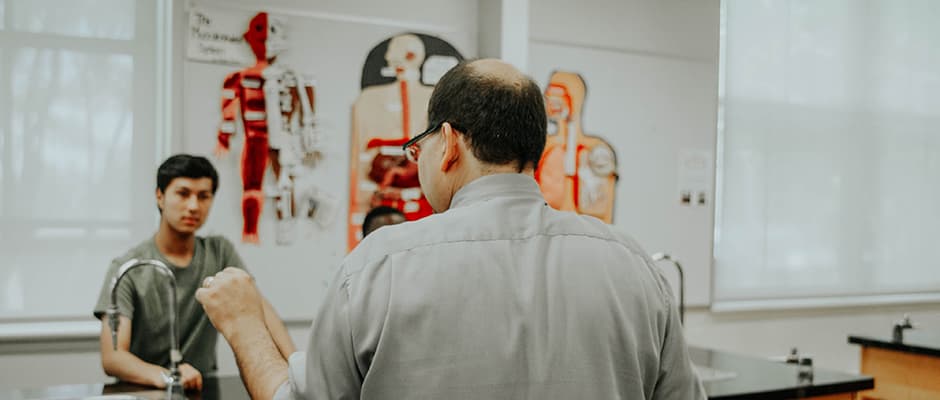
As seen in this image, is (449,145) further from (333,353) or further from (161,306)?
(161,306)

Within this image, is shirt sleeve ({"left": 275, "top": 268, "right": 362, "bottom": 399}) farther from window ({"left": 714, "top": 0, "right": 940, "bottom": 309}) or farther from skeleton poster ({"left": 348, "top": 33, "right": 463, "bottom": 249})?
window ({"left": 714, "top": 0, "right": 940, "bottom": 309})

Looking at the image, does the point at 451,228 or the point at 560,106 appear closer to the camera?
the point at 451,228

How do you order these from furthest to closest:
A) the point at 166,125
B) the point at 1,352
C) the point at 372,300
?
the point at 166,125
the point at 1,352
the point at 372,300

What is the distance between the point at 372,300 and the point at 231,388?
165 centimetres

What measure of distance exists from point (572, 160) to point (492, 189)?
3.53 meters

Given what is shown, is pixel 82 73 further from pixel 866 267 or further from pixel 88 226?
pixel 866 267

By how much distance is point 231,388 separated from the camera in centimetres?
252

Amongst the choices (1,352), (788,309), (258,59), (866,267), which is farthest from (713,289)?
(1,352)

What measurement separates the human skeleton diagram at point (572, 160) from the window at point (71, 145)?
199 cm

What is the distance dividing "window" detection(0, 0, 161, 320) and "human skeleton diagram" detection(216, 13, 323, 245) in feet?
1.20

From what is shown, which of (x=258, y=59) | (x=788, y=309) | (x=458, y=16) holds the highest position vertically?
(x=458, y=16)

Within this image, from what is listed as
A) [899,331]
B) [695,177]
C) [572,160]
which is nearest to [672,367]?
[899,331]

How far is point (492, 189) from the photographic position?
112 cm

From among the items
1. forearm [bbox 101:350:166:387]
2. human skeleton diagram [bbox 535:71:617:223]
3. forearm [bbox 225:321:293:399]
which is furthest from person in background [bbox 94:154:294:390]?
human skeleton diagram [bbox 535:71:617:223]
